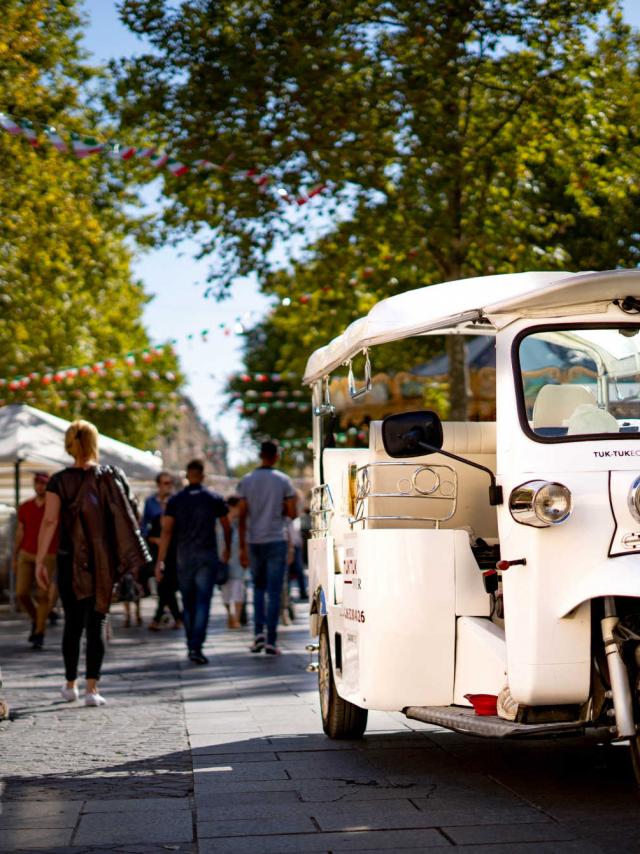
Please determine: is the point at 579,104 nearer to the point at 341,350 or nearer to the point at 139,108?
the point at 139,108

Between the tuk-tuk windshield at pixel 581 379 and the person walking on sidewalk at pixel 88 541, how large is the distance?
14.8ft

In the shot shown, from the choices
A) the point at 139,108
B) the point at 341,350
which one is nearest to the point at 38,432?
the point at 139,108

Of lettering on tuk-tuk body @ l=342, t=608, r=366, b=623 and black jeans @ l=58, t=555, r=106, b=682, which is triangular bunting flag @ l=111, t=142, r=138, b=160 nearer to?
black jeans @ l=58, t=555, r=106, b=682

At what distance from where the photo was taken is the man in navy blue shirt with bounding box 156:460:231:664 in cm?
1366

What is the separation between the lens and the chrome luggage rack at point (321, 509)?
29.3 feet

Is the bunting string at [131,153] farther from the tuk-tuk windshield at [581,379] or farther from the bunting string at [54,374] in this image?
the bunting string at [54,374]

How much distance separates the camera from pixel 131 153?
1752 cm

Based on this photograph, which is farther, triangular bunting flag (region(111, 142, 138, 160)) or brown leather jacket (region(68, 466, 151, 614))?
triangular bunting flag (region(111, 142, 138, 160))

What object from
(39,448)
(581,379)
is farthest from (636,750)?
(39,448)

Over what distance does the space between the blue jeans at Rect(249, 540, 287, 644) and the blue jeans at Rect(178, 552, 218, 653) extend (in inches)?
25.7

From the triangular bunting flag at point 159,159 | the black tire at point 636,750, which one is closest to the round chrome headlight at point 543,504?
the black tire at point 636,750

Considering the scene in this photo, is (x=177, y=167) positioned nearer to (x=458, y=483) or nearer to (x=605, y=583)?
(x=458, y=483)

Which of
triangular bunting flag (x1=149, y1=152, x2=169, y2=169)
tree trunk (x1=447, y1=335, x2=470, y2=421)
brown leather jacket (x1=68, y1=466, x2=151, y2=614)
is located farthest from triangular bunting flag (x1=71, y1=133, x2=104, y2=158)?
brown leather jacket (x1=68, y1=466, x2=151, y2=614)

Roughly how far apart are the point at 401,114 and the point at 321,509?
34.2 ft
